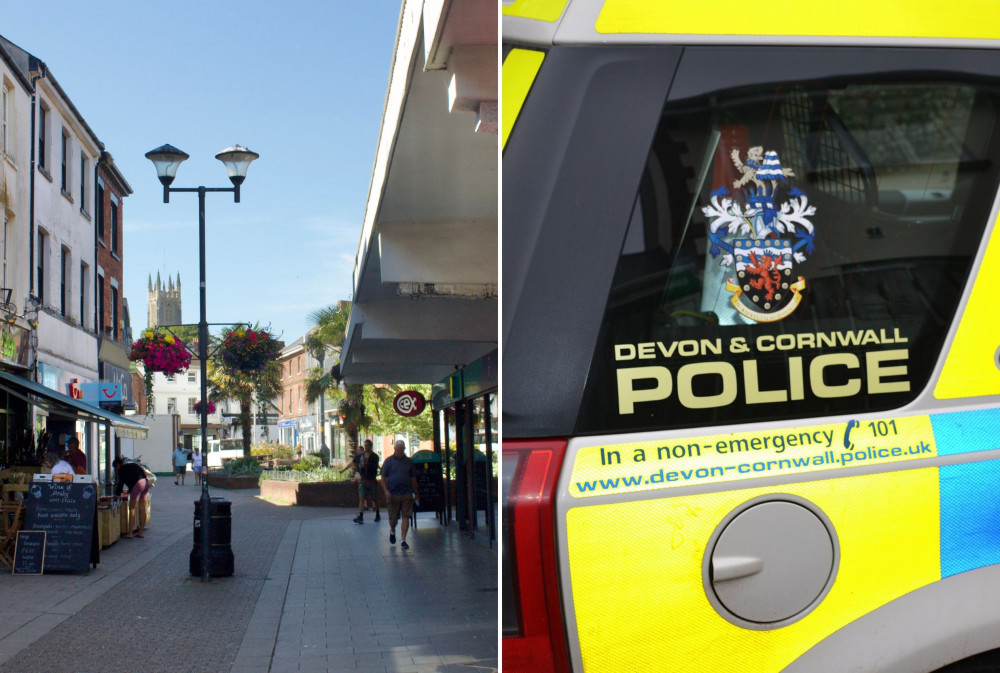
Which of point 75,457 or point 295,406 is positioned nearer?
point 75,457

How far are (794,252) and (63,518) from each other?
13173 millimetres

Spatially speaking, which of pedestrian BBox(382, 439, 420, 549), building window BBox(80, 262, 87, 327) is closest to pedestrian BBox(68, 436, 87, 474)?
pedestrian BBox(382, 439, 420, 549)

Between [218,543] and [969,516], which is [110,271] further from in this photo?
[969,516]

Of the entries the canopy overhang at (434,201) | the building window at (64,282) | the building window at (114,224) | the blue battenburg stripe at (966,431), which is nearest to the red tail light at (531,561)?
the blue battenburg stripe at (966,431)

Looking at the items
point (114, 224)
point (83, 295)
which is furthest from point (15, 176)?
point (114, 224)

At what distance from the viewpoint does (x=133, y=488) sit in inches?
762

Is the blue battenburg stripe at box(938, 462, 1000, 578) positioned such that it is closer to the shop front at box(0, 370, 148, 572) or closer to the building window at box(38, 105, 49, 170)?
Answer: the shop front at box(0, 370, 148, 572)

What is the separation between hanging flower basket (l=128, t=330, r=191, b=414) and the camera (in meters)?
25.4

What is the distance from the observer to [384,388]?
42094mm

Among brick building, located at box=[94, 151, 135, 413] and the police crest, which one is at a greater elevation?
brick building, located at box=[94, 151, 135, 413]

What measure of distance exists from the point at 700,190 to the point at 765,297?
0.82 feet

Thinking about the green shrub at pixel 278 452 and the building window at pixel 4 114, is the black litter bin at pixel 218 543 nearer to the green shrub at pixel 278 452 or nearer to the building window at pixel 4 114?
the building window at pixel 4 114

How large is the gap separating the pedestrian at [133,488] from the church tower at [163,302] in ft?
282

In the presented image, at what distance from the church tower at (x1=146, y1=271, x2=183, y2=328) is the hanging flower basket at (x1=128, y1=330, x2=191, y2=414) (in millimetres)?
79486
